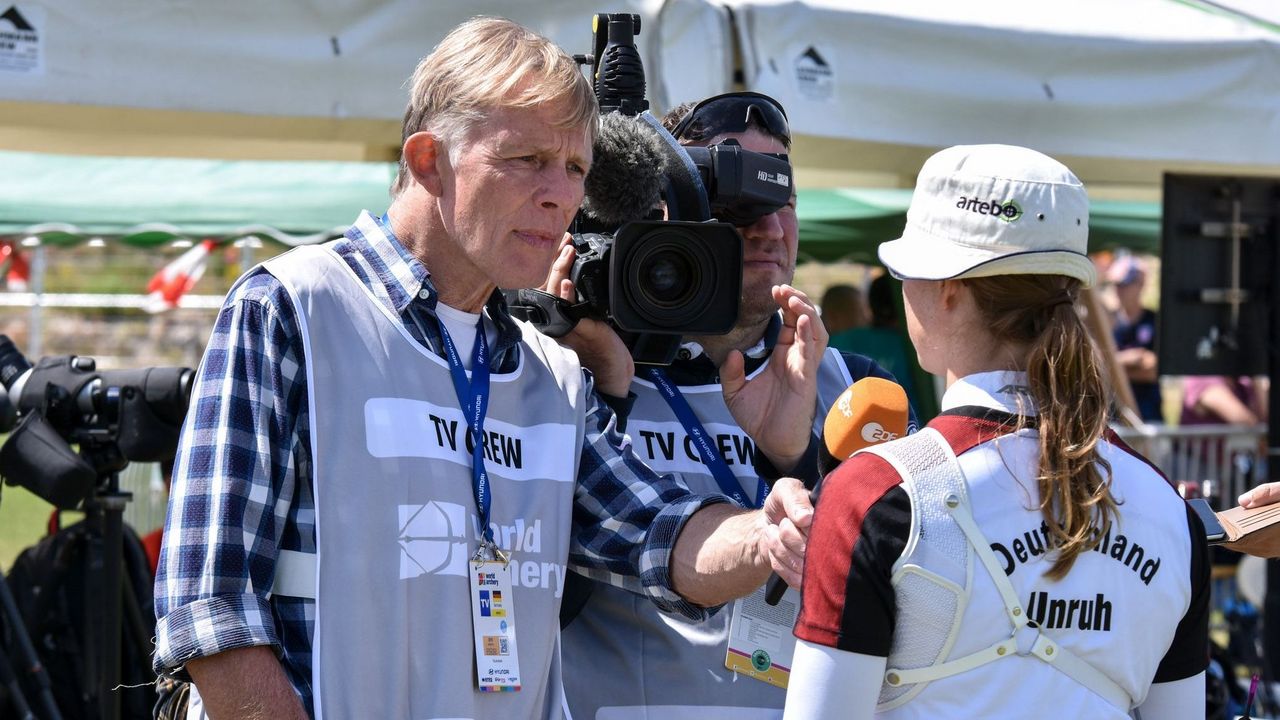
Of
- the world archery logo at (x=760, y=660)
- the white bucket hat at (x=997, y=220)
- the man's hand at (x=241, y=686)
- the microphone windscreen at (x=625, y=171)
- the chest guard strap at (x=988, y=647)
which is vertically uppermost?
the microphone windscreen at (x=625, y=171)

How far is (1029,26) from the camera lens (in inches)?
167

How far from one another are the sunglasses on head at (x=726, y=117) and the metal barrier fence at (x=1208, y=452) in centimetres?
431

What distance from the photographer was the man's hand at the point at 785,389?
7.22ft

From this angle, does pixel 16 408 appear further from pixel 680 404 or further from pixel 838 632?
pixel 838 632

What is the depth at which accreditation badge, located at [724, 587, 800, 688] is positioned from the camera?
1.94 metres

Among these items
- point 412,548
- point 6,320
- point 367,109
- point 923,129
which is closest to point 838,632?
point 412,548

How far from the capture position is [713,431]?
2320 millimetres

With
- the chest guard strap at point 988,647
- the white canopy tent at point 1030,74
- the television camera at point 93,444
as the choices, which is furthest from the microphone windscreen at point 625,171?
the white canopy tent at point 1030,74

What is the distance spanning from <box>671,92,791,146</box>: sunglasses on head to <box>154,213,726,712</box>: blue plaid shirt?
0.77m

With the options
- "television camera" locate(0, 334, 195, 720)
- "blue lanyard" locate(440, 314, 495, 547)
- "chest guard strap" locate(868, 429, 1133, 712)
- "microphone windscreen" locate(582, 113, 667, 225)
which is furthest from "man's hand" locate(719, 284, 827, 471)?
"television camera" locate(0, 334, 195, 720)

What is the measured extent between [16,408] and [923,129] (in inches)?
104

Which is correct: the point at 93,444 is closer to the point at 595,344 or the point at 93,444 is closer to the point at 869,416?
the point at 595,344

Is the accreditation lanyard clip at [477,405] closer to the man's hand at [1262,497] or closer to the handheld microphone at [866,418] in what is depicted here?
the handheld microphone at [866,418]

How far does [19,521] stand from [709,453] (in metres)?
6.59
